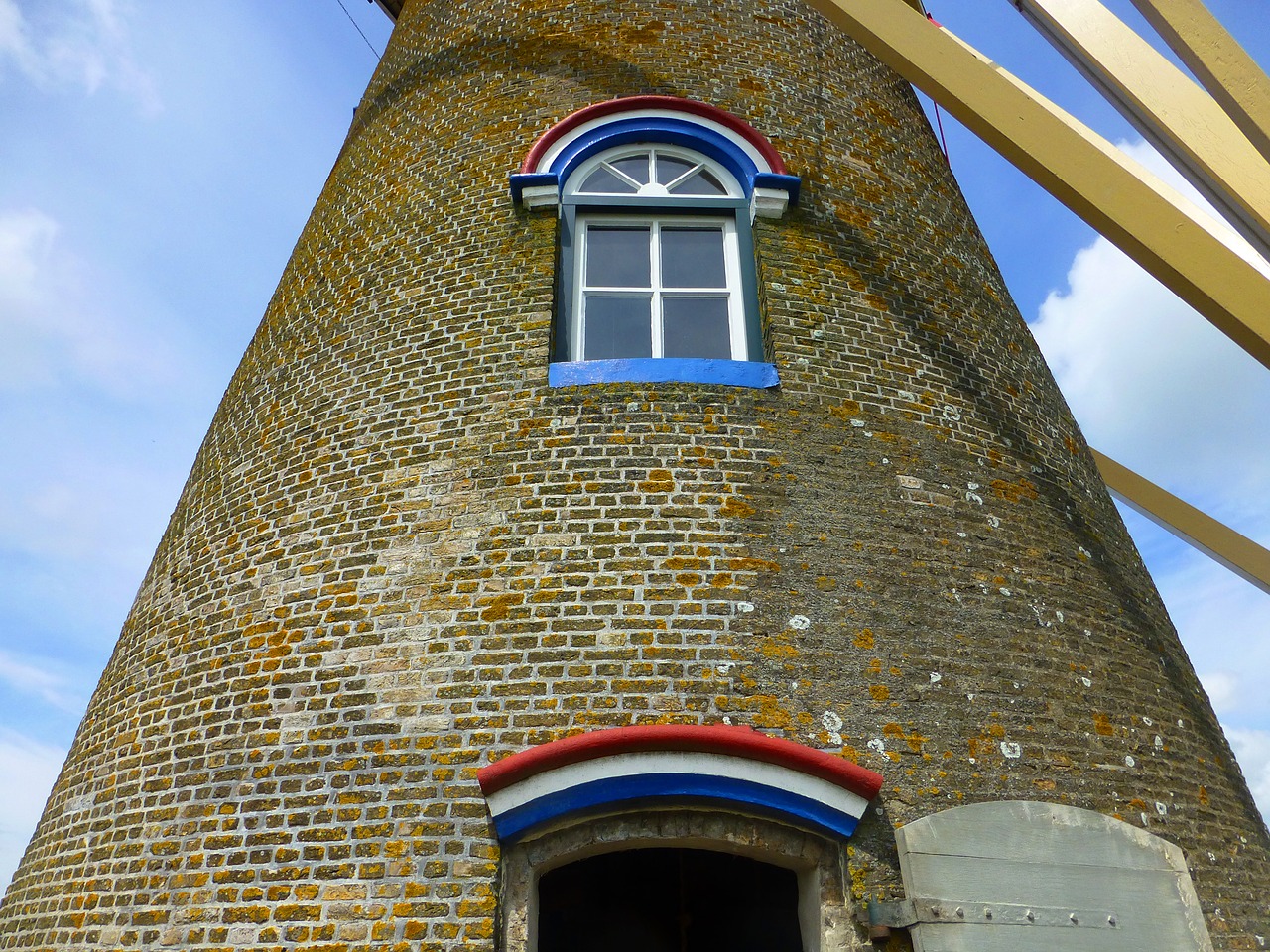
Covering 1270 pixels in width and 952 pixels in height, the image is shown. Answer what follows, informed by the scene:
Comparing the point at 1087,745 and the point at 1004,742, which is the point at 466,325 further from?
the point at 1087,745

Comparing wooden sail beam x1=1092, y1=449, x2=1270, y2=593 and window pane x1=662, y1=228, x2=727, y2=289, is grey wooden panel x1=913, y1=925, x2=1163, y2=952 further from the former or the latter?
wooden sail beam x1=1092, y1=449, x2=1270, y2=593

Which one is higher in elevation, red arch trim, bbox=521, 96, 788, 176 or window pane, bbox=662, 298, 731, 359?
red arch trim, bbox=521, 96, 788, 176

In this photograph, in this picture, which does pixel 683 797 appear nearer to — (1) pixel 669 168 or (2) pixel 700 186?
(2) pixel 700 186

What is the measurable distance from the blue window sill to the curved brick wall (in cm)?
9

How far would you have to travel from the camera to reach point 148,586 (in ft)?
17.6

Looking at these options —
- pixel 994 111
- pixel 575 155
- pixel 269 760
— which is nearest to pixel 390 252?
pixel 575 155

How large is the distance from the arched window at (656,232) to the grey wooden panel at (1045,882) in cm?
246

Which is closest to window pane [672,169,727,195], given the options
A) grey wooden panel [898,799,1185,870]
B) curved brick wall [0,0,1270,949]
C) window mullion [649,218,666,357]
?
window mullion [649,218,666,357]

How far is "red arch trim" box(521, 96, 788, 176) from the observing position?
5.94m

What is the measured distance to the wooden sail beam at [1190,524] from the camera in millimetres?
6812

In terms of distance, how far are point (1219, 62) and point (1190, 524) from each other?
4408mm

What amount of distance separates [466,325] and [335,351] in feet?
3.04

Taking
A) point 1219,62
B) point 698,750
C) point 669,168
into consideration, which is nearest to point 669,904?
point 698,750

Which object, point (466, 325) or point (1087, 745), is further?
point (466, 325)
